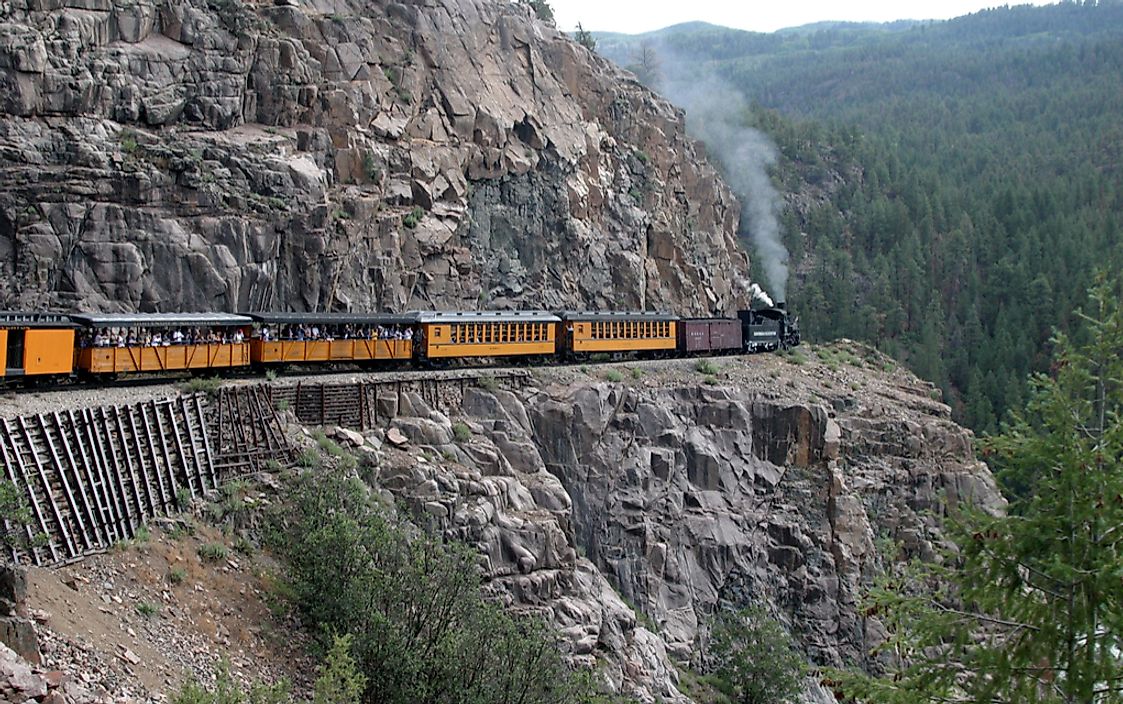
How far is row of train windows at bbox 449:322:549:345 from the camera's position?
130 ft

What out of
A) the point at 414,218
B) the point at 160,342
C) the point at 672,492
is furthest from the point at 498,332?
the point at 160,342

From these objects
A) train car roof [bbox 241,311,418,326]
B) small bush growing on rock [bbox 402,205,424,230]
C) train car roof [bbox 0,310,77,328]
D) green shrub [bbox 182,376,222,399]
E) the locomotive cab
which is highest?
small bush growing on rock [bbox 402,205,424,230]

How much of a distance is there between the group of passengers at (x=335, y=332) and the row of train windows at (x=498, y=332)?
221 centimetres

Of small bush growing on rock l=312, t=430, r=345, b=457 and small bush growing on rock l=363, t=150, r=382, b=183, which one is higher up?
small bush growing on rock l=363, t=150, r=382, b=183

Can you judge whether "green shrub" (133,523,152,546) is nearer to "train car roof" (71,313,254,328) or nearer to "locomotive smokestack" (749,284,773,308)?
"train car roof" (71,313,254,328)

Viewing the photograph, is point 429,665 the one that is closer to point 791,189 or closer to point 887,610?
point 887,610

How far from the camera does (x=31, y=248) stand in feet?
118

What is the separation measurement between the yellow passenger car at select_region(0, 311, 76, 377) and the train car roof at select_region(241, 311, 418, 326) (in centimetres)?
625

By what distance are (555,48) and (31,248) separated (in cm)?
3351

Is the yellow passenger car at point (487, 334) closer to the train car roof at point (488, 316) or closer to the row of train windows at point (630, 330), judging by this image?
the train car roof at point (488, 316)

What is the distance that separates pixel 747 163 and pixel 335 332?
10714cm

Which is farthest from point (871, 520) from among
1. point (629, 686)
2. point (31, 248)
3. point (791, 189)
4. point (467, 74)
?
point (791, 189)

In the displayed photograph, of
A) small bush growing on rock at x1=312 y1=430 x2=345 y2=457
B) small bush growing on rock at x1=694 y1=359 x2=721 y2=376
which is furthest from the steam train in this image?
small bush growing on rock at x1=312 y1=430 x2=345 y2=457

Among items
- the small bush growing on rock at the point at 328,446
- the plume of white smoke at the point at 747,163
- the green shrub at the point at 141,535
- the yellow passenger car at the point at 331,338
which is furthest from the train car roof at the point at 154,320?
the plume of white smoke at the point at 747,163
